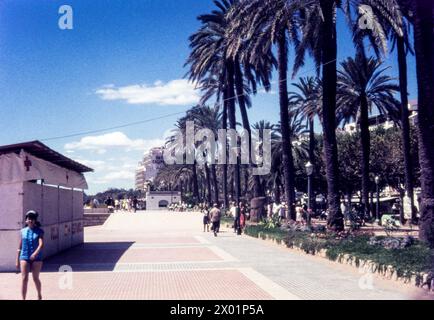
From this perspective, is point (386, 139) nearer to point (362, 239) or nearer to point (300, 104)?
point (300, 104)

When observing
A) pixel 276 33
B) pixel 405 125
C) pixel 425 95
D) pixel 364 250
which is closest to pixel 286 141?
pixel 276 33

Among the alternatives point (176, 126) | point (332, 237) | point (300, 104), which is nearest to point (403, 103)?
point (332, 237)

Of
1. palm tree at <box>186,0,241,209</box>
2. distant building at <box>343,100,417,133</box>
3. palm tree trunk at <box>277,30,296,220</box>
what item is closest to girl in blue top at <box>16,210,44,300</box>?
palm tree trunk at <box>277,30,296,220</box>

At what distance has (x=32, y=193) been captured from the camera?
46.7 feet

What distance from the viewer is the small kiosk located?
13.2 metres

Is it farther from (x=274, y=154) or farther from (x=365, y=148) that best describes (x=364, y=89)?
(x=274, y=154)

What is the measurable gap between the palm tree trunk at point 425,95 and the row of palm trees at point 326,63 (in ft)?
0.09

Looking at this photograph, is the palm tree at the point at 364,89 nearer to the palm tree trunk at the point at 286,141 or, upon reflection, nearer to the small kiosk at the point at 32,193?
the palm tree trunk at the point at 286,141

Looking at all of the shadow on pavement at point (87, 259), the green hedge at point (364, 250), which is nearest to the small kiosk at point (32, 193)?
the shadow on pavement at point (87, 259)

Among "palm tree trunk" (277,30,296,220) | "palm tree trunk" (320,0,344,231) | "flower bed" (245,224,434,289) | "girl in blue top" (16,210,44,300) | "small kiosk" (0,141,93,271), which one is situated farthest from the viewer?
"palm tree trunk" (277,30,296,220)

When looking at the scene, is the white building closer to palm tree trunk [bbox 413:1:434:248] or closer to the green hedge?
the green hedge

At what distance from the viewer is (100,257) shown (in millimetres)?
16156

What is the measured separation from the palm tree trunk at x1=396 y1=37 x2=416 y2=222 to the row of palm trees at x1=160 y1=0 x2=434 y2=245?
0.20 ft
